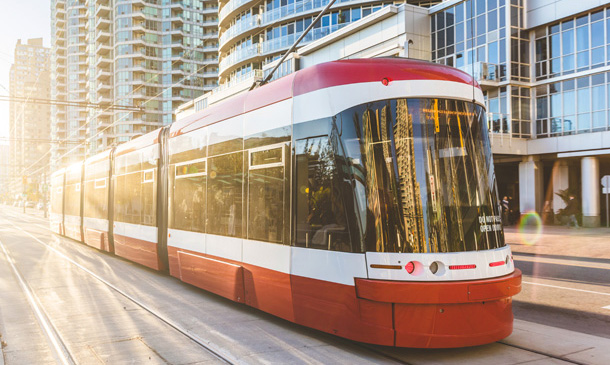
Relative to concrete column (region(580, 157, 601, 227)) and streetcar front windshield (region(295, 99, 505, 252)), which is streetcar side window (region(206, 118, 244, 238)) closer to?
streetcar front windshield (region(295, 99, 505, 252))

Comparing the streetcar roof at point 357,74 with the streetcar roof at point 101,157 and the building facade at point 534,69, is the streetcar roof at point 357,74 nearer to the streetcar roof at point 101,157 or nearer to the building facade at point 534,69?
the streetcar roof at point 101,157

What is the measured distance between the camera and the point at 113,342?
6562 mm

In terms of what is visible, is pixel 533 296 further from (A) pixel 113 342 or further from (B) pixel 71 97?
(B) pixel 71 97

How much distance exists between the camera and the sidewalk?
18.8 m

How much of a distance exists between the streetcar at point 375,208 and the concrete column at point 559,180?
29658 mm

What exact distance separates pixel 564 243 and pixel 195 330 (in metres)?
19.0

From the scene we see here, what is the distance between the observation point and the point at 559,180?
3325cm

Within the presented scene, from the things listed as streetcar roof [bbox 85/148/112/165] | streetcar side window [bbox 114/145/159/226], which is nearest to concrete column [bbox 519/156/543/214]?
streetcar roof [bbox 85/148/112/165]

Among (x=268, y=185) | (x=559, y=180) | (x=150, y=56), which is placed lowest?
(x=268, y=185)

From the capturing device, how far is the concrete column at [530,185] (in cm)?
3312

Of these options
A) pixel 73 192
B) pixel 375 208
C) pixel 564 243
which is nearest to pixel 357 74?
pixel 375 208

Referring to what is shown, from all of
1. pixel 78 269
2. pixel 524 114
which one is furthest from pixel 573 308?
pixel 524 114

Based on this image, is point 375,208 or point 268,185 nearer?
point 375,208

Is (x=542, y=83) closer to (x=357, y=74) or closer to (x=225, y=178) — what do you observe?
(x=225, y=178)
